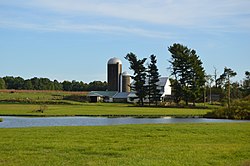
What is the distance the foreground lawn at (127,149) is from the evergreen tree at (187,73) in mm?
60431

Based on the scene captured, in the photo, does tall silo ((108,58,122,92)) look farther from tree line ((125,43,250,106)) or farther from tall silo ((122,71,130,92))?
tree line ((125,43,250,106))

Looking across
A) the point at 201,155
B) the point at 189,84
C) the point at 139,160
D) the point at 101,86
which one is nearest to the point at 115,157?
the point at 139,160

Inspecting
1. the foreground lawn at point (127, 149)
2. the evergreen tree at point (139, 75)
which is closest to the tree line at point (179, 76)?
the evergreen tree at point (139, 75)

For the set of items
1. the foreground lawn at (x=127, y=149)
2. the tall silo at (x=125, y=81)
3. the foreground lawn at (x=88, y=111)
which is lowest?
the foreground lawn at (x=127, y=149)

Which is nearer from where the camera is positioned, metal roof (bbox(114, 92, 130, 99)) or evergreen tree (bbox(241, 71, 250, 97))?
evergreen tree (bbox(241, 71, 250, 97))

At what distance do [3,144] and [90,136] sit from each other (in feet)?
16.5

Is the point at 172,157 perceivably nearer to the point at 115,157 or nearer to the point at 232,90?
the point at 115,157

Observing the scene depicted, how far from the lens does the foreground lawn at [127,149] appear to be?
1455 cm

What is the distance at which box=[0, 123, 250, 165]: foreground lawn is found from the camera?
1455cm

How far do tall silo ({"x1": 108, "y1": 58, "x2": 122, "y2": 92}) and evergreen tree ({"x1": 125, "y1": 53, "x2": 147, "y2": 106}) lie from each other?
32.3 meters

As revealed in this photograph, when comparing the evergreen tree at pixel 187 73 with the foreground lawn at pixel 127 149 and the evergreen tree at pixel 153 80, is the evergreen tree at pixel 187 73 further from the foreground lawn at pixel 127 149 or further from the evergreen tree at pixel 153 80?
the foreground lawn at pixel 127 149

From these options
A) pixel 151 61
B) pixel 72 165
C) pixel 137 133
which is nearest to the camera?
pixel 72 165

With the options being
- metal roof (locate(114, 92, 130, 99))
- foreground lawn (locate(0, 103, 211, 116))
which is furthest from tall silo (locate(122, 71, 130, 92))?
foreground lawn (locate(0, 103, 211, 116))

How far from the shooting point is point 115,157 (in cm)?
1528
